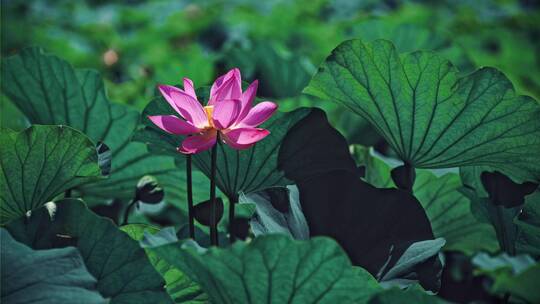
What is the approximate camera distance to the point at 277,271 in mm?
613

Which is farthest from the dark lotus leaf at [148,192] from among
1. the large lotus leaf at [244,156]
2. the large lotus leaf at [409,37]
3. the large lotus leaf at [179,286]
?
the large lotus leaf at [409,37]

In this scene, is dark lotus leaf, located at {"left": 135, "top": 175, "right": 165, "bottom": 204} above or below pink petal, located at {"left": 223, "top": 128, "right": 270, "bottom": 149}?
below

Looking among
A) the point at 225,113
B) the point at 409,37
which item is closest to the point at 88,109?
the point at 225,113

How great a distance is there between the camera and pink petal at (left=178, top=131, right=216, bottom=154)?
0.73 m

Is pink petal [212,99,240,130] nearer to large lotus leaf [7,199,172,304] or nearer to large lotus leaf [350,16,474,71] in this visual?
large lotus leaf [7,199,172,304]

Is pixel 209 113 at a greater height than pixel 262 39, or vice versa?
pixel 209 113

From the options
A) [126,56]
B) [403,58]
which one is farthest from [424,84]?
[126,56]

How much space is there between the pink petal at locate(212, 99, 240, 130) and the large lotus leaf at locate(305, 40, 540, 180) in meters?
0.16

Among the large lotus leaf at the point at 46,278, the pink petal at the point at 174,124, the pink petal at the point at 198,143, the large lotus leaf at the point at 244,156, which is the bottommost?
the large lotus leaf at the point at 46,278

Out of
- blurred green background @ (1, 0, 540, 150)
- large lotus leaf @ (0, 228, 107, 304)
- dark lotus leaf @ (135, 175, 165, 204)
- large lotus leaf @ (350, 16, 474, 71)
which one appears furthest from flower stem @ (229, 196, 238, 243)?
large lotus leaf @ (350, 16, 474, 71)

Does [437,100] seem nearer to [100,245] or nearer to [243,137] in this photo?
[243,137]

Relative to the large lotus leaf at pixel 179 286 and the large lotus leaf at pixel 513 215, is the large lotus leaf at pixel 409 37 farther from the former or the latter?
the large lotus leaf at pixel 179 286

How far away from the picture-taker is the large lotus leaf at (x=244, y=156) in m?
0.88

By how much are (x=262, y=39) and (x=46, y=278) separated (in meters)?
1.38
